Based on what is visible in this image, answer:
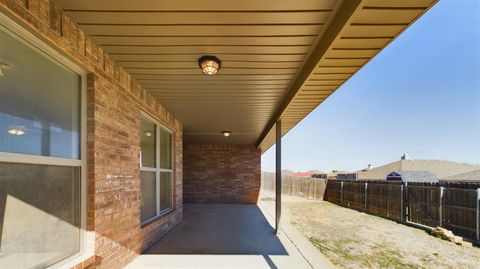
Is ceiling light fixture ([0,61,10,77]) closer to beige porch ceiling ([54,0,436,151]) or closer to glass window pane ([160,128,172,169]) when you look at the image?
beige porch ceiling ([54,0,436,151])

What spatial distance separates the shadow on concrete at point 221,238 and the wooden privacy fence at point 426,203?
4.85 m

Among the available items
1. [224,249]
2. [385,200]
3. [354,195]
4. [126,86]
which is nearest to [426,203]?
[385,200]

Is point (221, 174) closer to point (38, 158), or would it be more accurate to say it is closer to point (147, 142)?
point (147, 142)

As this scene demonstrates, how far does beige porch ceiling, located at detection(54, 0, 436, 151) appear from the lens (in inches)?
85.1

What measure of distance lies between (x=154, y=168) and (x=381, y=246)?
16.4ft

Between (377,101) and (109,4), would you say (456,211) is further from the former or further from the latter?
(377,101)

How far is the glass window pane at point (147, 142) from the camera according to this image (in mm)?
4680

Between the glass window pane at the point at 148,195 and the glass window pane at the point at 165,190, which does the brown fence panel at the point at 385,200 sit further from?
the glass window pane at the point at 148,195

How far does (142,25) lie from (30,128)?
1.18 meters

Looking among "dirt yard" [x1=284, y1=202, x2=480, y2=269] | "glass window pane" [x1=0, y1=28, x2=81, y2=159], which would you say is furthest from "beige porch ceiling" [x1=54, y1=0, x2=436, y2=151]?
"dirt yard" [x1=284, y1=202, x2=480, y2=269]

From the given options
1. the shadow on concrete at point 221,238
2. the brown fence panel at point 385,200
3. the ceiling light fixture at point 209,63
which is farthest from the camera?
the brown fence panel at point 385,200

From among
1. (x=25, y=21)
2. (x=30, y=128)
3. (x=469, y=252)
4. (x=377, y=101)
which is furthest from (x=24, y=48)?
(x=377, y=101)

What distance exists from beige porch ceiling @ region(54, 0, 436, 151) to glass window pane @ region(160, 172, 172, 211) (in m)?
2.27

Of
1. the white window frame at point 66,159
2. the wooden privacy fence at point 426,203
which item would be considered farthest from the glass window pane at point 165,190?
the wooden privacy fence at point 426,203
